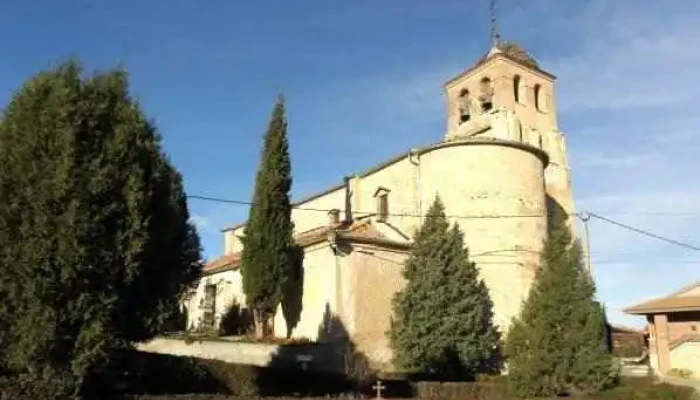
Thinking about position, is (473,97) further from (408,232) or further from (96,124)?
(96,124)

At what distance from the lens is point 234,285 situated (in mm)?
32375

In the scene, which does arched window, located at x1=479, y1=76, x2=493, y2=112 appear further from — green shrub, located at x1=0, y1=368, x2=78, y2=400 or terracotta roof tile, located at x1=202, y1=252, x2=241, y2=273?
green shrub, located at x1=0, y1=368, x2=78, y2=400

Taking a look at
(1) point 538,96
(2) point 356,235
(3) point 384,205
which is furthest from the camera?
(1) point 538,96

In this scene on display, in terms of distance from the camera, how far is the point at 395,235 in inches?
1157

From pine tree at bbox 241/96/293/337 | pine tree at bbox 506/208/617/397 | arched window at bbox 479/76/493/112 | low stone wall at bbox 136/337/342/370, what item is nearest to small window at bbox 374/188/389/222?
pine tree at bbox 241/96/293/337

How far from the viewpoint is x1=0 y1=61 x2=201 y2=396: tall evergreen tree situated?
10578mm

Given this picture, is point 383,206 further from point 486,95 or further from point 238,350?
point 486,95

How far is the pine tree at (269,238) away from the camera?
26.5m

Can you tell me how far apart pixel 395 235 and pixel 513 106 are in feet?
56.9

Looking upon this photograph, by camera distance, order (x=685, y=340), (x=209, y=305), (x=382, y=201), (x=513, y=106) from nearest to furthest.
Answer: (x=209, y=305)
(x=685, y=340)
(x=382, y=201)
(x=513, y=106)

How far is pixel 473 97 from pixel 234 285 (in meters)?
21.4

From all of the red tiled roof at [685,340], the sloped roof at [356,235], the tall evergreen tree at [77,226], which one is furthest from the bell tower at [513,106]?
the tall evergreen tree at [77,226]

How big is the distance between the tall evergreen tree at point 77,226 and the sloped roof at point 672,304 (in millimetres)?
29844

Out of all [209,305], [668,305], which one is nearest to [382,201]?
[209,305]
